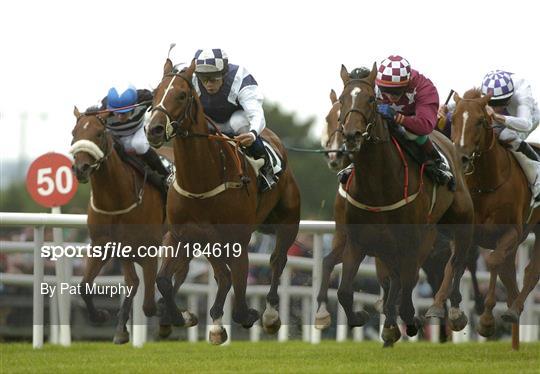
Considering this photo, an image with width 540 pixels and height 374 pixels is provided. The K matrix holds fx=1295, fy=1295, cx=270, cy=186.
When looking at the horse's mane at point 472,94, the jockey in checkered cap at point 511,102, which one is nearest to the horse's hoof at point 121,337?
the horse's mane at point 472,94

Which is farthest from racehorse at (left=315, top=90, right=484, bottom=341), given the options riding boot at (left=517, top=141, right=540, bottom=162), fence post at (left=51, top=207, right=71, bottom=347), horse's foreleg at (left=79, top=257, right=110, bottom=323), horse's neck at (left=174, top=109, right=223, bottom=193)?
fence post at (left=51, top=207, right=71, bottom=347)

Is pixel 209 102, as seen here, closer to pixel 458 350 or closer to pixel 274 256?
pixel 274 256

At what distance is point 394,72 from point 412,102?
313 mm

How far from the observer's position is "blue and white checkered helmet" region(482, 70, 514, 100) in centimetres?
1080

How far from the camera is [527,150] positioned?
11.0 m

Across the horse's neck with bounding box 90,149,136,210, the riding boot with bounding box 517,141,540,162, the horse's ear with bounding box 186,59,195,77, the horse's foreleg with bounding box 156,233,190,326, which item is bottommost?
the horse's foreleg with bounding box 156,233,190,326

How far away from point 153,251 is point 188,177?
157 cm

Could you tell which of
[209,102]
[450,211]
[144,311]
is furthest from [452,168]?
[144,311]

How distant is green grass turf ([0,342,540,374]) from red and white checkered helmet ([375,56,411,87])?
2.07 meters

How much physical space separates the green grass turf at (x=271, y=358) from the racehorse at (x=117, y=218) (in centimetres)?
41

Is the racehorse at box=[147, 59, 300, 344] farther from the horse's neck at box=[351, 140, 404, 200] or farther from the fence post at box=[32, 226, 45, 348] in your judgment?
the fence post at box=[32, 226, 45, 348]

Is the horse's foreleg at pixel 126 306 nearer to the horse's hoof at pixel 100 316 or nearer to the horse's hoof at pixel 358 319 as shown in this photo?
the horse's hoof at pixel 100 316

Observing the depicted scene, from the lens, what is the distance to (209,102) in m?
9.78

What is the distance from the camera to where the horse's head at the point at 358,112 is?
342 inches
